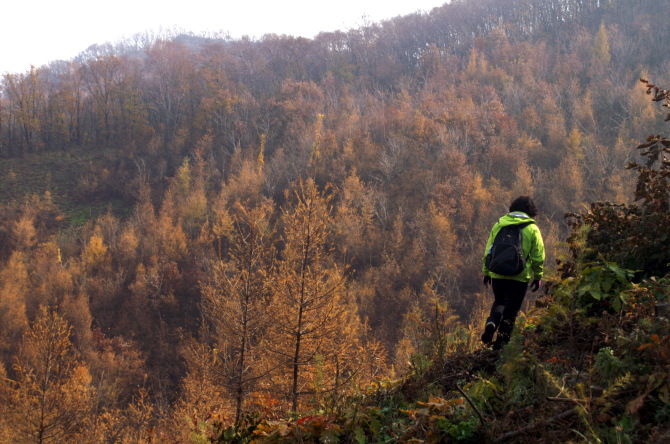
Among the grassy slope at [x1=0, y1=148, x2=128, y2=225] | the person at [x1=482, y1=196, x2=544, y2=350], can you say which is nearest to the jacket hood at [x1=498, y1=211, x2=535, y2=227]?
the person at [x1=482, y1=196, x2=544, y2=350]

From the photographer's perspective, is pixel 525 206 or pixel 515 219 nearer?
pixel 515 219

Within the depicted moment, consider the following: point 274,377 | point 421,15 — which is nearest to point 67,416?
point 274,377

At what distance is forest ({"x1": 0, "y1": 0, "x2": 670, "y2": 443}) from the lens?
1088 inches

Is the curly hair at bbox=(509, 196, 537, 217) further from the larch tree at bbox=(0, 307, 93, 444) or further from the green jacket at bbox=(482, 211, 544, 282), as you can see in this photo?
the larch tree at bbox=(0, 307, 93, 444)

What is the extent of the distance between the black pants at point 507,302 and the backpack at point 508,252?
20 centimetres

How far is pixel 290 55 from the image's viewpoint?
72438mm

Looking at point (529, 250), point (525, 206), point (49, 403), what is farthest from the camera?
point (49, 403)

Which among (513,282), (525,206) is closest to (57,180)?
(525,206)

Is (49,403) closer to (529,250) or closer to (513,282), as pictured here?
(513,282)

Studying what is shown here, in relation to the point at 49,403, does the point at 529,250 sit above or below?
above

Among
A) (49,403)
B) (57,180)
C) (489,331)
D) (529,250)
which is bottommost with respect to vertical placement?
(57,180)

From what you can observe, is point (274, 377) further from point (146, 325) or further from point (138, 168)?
point (138, 168)

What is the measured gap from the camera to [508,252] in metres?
4.13

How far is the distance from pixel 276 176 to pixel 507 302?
50054mm
